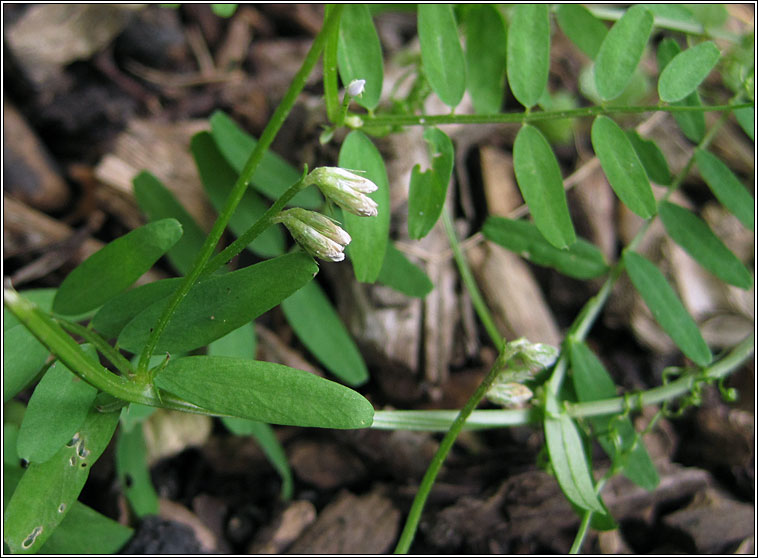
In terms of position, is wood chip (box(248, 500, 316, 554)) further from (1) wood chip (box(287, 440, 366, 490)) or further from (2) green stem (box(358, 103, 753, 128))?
(2) green stem (box(358, 103, 753, 128))

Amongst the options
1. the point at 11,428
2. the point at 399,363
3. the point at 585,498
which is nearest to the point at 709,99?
the point at 399,363

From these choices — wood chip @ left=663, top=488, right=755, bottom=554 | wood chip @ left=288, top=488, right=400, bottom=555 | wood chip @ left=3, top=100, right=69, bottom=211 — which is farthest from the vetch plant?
wood chip @ left=3, top=100, right=69, bottom=211

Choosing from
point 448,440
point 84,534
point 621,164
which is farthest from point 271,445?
point 621,164

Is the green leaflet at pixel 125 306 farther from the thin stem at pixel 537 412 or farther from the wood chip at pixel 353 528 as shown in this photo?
the wood chip at pixel 353 528

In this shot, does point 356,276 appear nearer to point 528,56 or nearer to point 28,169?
point 528,56

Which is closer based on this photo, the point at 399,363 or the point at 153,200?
the point at 153,200

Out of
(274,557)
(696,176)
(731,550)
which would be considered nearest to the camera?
(274,557)

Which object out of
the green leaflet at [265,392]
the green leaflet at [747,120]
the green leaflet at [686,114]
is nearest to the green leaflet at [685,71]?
the green leaflet at [686,114]

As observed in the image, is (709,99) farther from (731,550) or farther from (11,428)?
(11,428)

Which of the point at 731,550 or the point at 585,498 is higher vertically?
the point at 585,498
